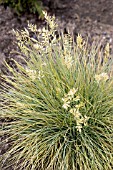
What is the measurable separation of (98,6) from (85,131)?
94.2 inches

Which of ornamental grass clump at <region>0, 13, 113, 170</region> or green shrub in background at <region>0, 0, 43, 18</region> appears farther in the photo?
green shrub in background at <region>0, 0, 43, 18</region>

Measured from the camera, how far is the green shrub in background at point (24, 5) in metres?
4.38

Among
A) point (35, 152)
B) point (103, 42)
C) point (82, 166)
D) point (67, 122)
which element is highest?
point (103, 42)

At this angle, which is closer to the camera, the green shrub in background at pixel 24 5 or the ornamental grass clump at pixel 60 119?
the ornamental grass clump at pixel 60 119

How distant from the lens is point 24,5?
4.49 m

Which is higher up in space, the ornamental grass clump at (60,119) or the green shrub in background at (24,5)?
the green shrub in background at (24,5)

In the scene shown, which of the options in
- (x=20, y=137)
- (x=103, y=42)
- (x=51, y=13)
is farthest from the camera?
(x=51, y=13)

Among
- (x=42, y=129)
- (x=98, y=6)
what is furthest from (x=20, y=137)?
(x=98, y=6)

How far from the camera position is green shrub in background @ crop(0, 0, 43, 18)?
172 inches

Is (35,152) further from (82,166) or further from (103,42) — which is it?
(103,42)

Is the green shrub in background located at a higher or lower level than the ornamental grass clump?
higher

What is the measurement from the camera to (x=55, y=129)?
9.51 ft

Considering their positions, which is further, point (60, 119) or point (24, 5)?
point (24, 5)

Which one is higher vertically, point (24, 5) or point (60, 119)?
point (24, 5)
